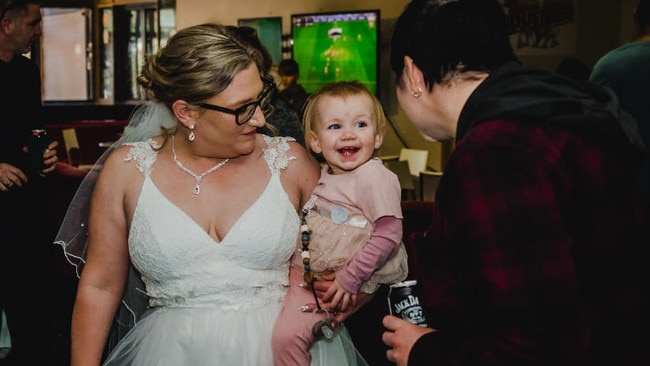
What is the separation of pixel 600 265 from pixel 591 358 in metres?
0.18

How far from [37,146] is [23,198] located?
482 millimetres

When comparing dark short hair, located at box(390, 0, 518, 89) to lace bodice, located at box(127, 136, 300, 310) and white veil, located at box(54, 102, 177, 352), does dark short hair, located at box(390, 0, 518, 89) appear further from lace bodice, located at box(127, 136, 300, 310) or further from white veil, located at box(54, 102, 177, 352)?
white veil, located at box(54, 102, 177, 352)

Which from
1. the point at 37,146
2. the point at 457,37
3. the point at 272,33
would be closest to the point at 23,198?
the point at 37,146

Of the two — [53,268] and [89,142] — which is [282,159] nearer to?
[53,268]

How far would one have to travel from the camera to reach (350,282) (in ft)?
8.34

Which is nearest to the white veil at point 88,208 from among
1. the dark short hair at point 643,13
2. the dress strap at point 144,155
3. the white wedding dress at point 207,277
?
the dress strap at point 144,155

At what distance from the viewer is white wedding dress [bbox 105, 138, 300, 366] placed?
2.51 metres

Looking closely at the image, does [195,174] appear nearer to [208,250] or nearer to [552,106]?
[208,250]

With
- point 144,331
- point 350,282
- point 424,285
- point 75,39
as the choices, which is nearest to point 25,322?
point 144,331

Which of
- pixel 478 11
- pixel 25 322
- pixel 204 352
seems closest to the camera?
pixel 478 11

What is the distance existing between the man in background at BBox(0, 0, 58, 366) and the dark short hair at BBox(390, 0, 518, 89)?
9.37 feet

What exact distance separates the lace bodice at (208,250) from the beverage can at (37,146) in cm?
161

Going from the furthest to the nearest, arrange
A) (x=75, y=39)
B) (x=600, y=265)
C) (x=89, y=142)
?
(x=75, y=39)
(x=89, y=142)
(x=600, y=265)

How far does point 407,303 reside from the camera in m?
1.79
